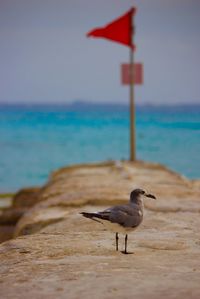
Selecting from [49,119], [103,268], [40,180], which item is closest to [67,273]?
[103,268]

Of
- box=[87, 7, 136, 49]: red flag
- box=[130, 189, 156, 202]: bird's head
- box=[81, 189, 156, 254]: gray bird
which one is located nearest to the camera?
box=[81, 189, 156, 254]: gray bird

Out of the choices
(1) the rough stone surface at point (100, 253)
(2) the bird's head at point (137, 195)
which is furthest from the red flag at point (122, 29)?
(2) the bird's head at point (137, 195)

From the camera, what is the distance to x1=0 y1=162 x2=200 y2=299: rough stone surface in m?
3.67

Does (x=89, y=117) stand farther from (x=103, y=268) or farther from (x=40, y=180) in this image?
(x=103, y=268)

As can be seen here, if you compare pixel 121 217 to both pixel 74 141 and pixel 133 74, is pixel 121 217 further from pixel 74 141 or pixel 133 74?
pixel 74 141

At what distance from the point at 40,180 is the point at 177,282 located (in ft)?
75.9

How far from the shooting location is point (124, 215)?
432 centimetres

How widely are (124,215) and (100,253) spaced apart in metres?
0.35

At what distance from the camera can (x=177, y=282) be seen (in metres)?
3.73

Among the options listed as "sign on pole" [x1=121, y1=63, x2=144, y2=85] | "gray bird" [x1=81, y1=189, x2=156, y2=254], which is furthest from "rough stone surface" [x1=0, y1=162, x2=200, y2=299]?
"sign on pole" [x1=121, y1=63, x2=144, y2=85]

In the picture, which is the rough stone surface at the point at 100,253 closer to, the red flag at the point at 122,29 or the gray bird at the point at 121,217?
the gray bird at the point at 121,217

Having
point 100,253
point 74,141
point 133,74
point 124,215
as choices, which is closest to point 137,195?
point 124,215

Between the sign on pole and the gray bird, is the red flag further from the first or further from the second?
the gray bird

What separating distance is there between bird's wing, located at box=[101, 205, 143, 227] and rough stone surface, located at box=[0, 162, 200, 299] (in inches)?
8.0
